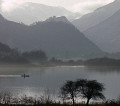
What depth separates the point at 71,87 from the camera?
2295 cm

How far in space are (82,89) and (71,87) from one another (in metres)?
0.93

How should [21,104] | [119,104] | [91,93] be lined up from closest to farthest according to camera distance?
[119,104] < [21,104] < [91,93]

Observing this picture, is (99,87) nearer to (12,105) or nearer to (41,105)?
(41,105)

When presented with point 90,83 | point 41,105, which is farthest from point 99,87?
point 41,105

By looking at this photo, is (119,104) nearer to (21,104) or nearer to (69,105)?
(69,105)

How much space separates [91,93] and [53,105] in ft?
11.9

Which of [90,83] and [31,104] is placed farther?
[90,83]

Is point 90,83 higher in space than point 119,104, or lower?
higher

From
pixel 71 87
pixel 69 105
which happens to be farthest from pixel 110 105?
pixel 71 87

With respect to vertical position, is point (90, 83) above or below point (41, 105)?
above

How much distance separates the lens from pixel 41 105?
1984cm

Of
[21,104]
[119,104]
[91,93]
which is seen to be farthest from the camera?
[91,93]

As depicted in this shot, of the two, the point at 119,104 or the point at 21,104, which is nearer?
the point at 119,104

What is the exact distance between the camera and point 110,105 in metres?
19.5
